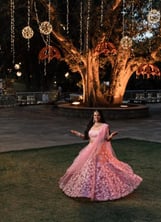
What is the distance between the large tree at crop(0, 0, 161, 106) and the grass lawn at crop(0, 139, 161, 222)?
1021 cm

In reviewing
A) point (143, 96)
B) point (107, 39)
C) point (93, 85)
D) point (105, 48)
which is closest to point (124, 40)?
point (105, 48)

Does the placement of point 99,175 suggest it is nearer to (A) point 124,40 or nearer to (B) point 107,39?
(A) point 124,40

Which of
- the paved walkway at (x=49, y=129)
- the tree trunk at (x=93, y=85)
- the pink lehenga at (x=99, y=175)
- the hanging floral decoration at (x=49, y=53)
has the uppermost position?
the hanging floral decoration at (x=49, y=53)

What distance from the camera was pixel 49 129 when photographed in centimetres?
1521

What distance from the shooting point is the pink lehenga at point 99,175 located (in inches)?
240

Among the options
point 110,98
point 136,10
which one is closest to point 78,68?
point 110,98

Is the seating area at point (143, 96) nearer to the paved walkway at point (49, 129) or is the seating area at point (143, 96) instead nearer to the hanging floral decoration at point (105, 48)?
the paved walkway at point (49, 129)

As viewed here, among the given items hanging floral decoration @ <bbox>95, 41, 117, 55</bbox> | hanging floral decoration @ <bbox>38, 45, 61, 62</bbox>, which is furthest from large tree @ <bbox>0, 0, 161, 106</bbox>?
hanging floral decoration @ <bbox>38, 45, 61, 62</bbox>

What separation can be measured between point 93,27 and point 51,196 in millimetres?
13850

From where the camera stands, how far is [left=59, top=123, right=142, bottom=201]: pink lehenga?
6105mm

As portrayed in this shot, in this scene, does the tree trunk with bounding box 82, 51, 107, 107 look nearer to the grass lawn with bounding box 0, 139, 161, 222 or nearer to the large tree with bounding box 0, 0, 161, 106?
the large tree with bounding box 0, 0, 161, 106

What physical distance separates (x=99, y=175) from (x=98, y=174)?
0.02m

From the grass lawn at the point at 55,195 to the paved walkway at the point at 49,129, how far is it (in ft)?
6.33

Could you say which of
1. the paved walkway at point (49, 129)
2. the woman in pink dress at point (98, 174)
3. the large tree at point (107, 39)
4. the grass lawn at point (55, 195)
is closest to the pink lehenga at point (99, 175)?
the woman in pink dress at point (98, 174)
